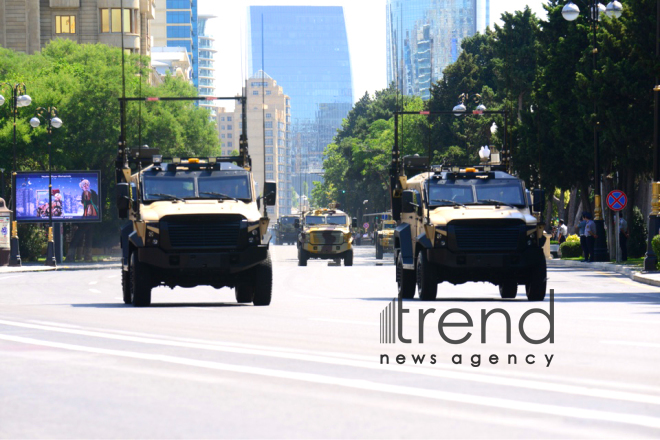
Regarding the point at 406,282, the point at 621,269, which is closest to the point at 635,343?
the point at 406,282

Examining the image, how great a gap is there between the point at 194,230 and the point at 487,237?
503 centimetres

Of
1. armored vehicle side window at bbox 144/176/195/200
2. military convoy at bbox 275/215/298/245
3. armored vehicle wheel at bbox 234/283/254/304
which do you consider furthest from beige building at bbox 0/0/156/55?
armored vehicle side window at bbox 144/176/195/200

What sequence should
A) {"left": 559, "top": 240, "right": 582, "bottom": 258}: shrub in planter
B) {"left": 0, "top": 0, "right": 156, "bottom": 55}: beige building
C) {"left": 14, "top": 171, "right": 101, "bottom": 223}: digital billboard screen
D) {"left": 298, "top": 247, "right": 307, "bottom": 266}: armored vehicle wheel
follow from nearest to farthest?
1. {"left": 298, "top": 247, "right": 307, "bottom": 266}: armored vehicle wheel
2. {"left": 559, "top": 240, "right": 582, "bottom": 258}: shrub in planter
3. {"left": 14, "top": 171, "right": 101, "bottom": 223}: digital billboard screen
4. {"left": 0, "top": 0, "right": 156, "bottom": 55}: beige building

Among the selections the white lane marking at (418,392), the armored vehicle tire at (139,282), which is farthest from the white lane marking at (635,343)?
the armored vehicle tire at (139,282)

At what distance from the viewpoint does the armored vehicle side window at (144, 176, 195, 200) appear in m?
21.8

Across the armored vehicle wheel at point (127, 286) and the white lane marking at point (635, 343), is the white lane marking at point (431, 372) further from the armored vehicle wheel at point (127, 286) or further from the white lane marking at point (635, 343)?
the armored vehicle wheel at point (127, 286)

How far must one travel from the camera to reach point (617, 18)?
46344 mm

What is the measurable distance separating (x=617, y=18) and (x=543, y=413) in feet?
132

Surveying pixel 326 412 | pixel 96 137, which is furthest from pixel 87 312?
pixel 96 137

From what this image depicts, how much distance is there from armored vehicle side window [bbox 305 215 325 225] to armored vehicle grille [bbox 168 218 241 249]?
116 feet

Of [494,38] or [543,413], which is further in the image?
[494,38]

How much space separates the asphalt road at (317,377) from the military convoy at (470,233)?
308 cm

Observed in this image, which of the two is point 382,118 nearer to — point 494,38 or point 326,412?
point 494,38

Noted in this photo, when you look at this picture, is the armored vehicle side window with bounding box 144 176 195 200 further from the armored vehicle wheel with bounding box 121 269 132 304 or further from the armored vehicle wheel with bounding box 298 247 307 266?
the armored vehicle wheel with bounding box 298 247 307 266
